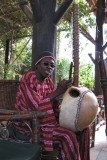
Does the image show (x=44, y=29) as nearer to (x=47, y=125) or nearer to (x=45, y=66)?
(x=45, y=66)

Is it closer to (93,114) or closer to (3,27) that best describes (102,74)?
(93,114)

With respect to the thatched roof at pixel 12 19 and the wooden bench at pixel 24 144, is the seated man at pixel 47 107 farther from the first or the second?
the thatched roof at pixel 12 19

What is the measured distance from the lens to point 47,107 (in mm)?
2660

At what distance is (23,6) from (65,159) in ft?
10.3

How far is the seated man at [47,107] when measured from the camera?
2.64 metres

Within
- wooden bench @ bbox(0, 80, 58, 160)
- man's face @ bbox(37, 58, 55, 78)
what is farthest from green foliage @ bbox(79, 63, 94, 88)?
wooden bench @ bbox(0, 80, 58, 160)

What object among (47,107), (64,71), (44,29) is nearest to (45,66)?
(47,107)

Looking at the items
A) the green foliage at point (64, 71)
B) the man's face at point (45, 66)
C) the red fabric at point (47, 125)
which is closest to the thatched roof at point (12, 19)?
the green foliage at point (64, 71)

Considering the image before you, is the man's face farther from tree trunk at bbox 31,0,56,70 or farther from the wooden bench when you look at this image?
tree trunk at bbox 31,0,56,70

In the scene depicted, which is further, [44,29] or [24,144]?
[44,29]

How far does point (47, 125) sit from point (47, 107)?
20 cm

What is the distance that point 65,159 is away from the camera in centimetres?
267

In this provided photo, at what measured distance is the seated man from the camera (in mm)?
2645

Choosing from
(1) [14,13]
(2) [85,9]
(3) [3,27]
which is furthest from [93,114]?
(3) [3,27]
